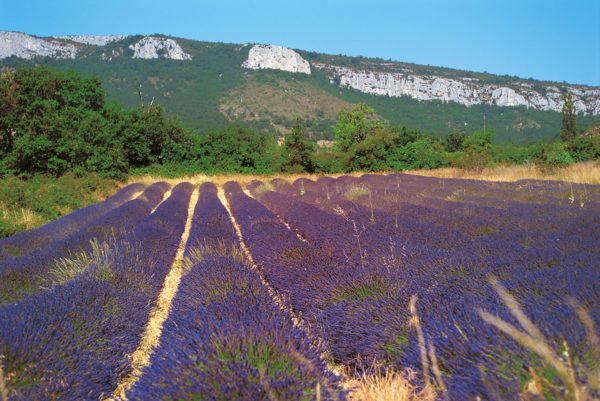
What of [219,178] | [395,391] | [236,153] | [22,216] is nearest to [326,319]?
[395,391]

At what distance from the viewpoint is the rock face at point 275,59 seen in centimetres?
8511

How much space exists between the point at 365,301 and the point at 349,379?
511mm

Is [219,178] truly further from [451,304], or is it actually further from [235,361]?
[235,361]

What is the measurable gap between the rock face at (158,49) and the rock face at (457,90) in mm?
28701

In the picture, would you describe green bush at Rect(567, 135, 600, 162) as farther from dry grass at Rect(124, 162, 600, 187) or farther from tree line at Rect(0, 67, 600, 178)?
dry grass at Rect(124, 162, 600, 187)

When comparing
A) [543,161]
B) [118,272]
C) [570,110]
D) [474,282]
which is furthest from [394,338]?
[570,110]

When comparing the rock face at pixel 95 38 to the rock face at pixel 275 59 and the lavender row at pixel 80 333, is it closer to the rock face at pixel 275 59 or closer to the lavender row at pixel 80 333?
the rock face at pixel 275 59

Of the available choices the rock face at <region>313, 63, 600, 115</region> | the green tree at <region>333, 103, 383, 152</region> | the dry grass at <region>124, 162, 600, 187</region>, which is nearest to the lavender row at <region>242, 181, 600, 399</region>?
the dry grass at <region>124, 162, 600, 187</region>

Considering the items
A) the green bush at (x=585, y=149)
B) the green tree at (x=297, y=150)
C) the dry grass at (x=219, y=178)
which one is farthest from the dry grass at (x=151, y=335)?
the green tree at (x=297, y=150)

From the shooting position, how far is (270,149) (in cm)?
3095

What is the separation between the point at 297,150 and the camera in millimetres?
29406

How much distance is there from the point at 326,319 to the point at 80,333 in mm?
1664

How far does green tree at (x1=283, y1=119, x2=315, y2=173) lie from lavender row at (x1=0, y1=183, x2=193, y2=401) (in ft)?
81.0

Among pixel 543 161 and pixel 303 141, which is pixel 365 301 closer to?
pixel 543 161
